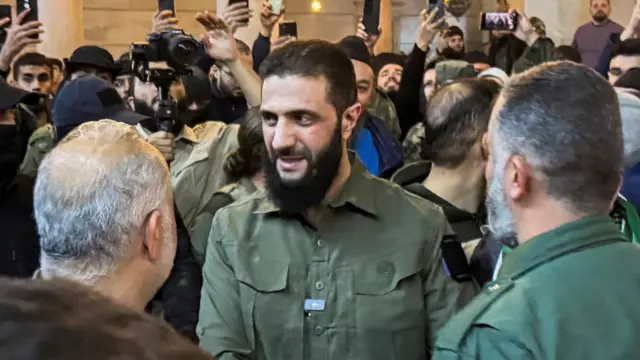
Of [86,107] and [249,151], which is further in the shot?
[86,107]

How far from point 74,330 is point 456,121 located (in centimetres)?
256

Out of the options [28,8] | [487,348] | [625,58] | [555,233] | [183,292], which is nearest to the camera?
[487,348]

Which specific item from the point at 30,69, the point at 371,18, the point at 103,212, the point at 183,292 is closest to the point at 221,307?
the point at 103,212

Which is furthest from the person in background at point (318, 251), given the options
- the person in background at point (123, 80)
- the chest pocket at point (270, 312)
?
the person in background at point (123, 80)

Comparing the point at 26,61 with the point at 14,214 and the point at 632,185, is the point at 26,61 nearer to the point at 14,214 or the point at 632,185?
the point at 14,214

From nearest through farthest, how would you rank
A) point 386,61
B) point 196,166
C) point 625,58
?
A: point 196,166, point 625,58, point 386,61

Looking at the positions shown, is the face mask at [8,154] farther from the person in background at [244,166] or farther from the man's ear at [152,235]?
the man's ear at [152,235]

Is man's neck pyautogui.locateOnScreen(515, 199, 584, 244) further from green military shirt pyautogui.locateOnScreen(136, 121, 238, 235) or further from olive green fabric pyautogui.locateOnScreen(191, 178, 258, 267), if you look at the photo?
green military shirt pyautogui.locateOnScreen(136, 121, 238, 235)

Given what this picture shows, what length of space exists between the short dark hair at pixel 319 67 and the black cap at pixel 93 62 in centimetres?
388

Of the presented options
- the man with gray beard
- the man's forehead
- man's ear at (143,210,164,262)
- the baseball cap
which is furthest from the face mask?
the man's forehead

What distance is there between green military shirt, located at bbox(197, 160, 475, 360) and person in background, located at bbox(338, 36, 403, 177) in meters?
1.91

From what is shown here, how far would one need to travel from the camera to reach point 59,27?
9.62 m

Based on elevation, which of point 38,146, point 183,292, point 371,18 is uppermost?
point 371,18

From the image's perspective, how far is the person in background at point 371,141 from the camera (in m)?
4.45
